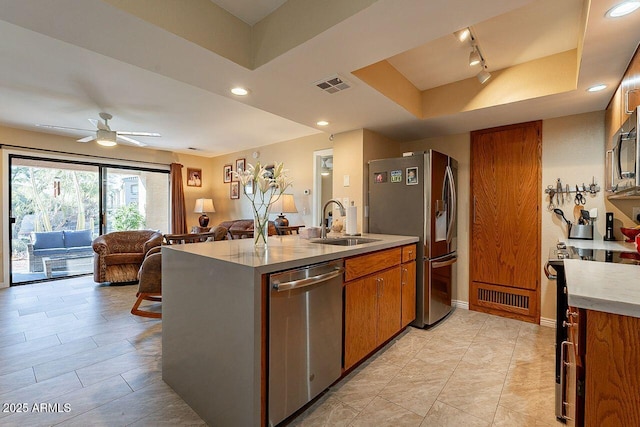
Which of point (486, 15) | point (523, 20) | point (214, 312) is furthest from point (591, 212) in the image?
point (214, 312)

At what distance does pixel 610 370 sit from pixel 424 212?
6.90ft

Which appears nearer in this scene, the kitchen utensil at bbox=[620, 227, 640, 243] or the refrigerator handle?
the kitchen utensil at bbox=[620, 227, 640, 243]

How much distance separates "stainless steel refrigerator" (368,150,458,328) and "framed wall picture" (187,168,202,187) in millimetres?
4870

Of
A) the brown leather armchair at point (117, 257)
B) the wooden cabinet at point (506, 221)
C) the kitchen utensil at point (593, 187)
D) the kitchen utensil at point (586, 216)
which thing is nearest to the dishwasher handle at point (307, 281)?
the wooden cabinet at point (506, 221)

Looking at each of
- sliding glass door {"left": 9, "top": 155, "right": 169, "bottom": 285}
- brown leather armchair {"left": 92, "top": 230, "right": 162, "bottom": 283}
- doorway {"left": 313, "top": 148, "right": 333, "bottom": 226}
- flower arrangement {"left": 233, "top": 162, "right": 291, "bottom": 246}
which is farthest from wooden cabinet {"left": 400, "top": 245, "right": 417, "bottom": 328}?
sliding glass door {"left": 9, "top": 155, "right": 169, "bottom": 285}

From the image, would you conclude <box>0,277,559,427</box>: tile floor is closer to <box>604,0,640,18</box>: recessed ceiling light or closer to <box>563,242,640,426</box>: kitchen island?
<box>563,242,640,426</box>: kitchen island

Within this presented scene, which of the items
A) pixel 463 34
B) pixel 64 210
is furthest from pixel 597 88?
pixel 64 210

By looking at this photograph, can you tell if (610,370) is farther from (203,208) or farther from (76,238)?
(76,238)

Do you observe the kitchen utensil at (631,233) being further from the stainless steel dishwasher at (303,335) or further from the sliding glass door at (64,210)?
the sliding glass door at (64,210)

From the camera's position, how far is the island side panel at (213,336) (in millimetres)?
1369

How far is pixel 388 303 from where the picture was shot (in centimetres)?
245

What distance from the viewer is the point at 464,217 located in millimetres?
3492

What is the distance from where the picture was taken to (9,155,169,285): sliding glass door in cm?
475

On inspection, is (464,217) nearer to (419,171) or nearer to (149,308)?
(419,171)
